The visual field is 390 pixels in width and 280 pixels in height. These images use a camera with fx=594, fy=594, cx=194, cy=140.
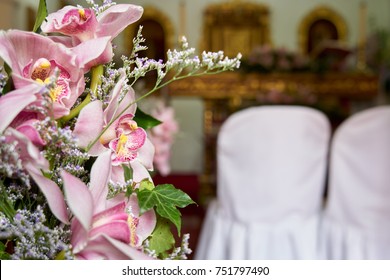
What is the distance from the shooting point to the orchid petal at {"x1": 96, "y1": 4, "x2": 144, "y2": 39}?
0.45 metres

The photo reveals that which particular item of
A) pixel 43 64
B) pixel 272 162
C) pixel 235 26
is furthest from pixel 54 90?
pixel 235 26

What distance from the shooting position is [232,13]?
904 centimetres

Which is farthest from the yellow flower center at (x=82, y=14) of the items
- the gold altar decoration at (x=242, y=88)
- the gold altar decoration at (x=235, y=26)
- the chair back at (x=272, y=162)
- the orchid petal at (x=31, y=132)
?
the gold altar decoration at (x=235, y=26)

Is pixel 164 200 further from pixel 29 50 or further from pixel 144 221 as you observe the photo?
pixel 29 50

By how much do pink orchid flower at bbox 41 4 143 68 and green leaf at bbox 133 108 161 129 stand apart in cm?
12

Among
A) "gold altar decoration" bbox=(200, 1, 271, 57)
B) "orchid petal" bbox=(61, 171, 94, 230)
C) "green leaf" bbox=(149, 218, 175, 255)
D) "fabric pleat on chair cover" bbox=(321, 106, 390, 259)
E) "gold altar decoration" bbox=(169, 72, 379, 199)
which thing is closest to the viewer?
"orchid petal" bbox=(61, 171, 94, 230)

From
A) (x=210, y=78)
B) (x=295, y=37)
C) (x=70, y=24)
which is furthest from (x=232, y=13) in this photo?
(x=70, y=24)

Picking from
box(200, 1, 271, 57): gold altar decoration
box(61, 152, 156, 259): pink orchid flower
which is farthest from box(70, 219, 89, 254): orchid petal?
box(200, 1, 271, 57): gold altar decoration

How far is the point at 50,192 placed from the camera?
1.26 feet

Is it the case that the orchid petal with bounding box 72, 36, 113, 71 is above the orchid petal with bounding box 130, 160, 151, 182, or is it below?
above

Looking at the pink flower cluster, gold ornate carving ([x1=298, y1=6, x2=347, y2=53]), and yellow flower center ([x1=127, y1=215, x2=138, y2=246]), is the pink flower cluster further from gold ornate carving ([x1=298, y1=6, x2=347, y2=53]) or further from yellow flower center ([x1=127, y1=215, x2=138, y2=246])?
gold ornate carving ([x1=298, y1=6, x2=347, y2=53])

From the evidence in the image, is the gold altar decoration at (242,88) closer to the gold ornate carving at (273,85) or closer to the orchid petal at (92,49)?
the gold ornate carving at (273,85)

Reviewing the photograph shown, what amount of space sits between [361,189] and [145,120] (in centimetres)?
205

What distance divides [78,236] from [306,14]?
9.08 meters
